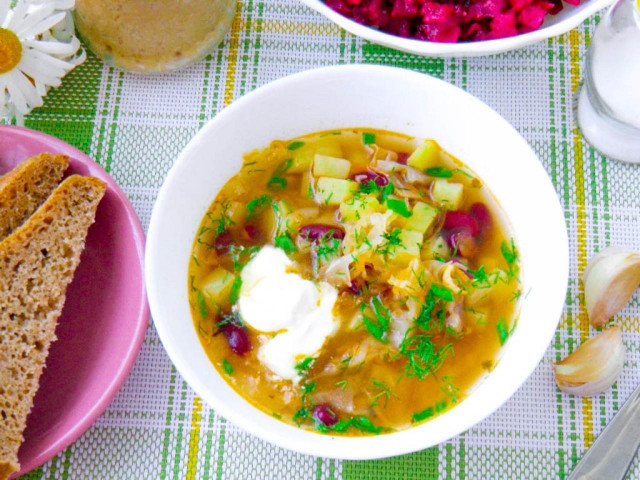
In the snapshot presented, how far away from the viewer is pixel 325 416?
2309 millimetres

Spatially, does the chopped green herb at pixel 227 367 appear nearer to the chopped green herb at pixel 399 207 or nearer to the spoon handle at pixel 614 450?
the chopped green herb at pixel 399 207

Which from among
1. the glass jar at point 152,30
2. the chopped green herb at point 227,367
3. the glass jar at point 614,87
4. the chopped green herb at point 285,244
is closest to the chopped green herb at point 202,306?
the chopped green herb at point 227,367

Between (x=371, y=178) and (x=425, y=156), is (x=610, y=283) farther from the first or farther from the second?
(x=371, y=178)

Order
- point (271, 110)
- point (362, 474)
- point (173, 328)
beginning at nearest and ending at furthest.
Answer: point (173, 328)
point (271, 110)
point (362, 474)

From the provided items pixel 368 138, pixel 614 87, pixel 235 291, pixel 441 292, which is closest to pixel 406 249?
pixel 441 292

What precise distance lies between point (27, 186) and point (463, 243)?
130 centimetres

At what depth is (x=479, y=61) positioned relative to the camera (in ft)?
9.11

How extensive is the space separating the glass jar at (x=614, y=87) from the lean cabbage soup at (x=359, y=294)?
1.58 feet

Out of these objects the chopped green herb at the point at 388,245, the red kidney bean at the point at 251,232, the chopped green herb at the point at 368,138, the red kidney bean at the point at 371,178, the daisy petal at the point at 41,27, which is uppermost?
the daisy petal at the point at 41,27

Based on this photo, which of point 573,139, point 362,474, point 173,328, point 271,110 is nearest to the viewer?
point 173,328

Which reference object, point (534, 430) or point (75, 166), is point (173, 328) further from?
point (534, 430)

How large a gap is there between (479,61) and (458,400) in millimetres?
1142

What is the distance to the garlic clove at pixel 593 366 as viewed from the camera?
2.47 m

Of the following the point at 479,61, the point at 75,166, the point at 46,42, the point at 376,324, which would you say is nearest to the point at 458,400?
the point at 376,324
